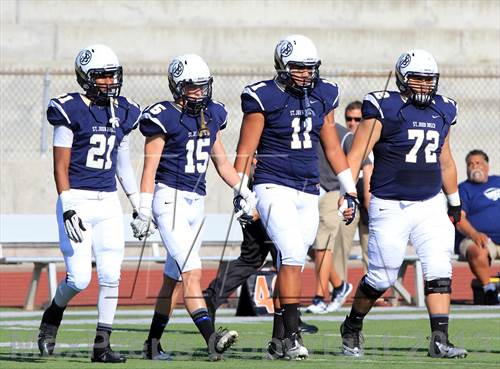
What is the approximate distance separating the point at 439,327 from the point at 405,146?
3.74 feet

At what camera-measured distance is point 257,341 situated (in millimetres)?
10617

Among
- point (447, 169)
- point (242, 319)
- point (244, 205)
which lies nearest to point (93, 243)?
point (244, 205)

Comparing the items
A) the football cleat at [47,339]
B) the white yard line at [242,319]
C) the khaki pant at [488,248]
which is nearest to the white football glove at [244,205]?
the football cleat at [47,339]

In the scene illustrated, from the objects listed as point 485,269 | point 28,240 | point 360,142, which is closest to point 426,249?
point 360,142

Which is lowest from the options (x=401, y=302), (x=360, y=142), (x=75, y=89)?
(x=401, y=302)

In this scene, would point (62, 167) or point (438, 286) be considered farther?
point (438, 286)

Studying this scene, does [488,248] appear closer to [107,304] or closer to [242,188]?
[242,188]

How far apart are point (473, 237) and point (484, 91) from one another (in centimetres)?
643

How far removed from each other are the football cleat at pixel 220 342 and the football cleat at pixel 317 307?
13.7 feet

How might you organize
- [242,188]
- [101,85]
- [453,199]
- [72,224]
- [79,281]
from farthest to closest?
1. [453,199]
2. [242,188]
3. [101,85]
4. [79,281]
5. [72,224]

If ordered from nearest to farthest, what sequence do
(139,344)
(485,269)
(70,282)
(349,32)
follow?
(70,282)
(139,344)
(485,269)
(349,32)

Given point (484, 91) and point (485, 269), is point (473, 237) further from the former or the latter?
point (484, 91)

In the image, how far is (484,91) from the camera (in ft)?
66.8

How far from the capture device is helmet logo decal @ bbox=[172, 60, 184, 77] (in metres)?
9.31
